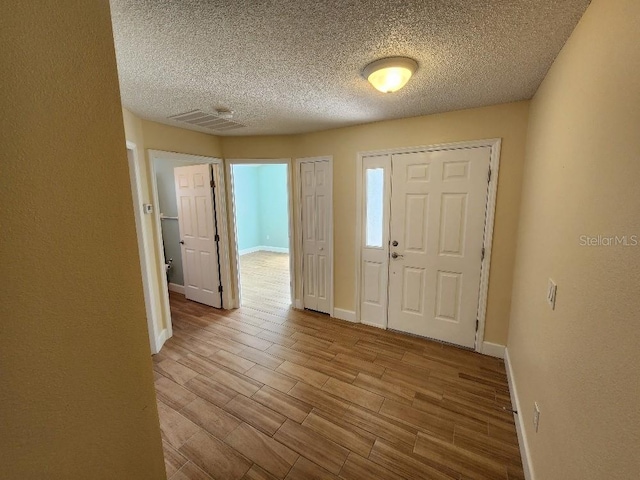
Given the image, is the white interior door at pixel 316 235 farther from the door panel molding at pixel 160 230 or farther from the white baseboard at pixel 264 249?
the white baseboard at pixel 264 249

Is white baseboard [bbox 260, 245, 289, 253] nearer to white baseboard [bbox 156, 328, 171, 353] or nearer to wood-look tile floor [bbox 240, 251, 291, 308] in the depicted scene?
wood-look tile floor [bbox 240, 251, 291, 308]

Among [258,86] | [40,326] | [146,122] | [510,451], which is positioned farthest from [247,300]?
[40,326]

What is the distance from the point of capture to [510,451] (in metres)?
1.69

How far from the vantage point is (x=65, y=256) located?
2.01ft

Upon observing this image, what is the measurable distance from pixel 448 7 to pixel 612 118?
2.40 feet

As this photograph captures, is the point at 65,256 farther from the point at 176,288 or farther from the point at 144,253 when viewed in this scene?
the point at 176,288

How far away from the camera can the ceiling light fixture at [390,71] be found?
59.2 inches

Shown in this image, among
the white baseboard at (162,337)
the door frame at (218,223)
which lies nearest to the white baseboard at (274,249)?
the door frame at (218,223)

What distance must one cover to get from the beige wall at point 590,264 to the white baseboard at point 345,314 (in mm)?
1908

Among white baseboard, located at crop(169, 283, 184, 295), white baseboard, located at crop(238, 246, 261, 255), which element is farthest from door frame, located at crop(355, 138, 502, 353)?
white baseboard, located at crop(238, 246, 261, 255)

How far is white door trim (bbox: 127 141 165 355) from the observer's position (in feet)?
7.97

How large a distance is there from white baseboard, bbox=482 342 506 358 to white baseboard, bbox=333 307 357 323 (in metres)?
1.37

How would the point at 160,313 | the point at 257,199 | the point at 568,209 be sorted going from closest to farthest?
1. the point at 568,209
2. the point at 160,313
3. the point at 257,199

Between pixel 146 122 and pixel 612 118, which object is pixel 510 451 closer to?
pixel 612 118
